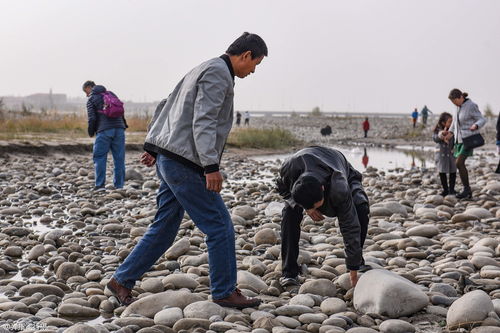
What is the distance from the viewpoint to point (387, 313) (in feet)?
11.1

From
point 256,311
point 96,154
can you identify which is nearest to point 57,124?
point 96,154

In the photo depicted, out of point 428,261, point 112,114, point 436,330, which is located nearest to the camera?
point 436,330

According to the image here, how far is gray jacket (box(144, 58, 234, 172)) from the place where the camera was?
3.14m

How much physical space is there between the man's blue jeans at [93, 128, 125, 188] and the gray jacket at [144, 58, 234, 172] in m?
5.01

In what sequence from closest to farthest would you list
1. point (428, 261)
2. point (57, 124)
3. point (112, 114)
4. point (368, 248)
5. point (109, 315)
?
1. point (109, 315)
2. point (428, 261)
3. point (368, 248)
4. point (112, 114)
5. point (57, 124)

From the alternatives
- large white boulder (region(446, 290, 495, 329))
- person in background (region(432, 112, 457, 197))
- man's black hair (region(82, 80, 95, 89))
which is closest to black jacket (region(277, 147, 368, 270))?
large white boulder (region(446, 290, 495, 329))

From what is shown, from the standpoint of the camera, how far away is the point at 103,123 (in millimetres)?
8133

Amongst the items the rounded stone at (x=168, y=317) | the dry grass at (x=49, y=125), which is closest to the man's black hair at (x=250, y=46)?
the rounded stone at (x=168, y=317)

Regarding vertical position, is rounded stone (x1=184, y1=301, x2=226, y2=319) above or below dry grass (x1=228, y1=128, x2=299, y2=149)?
below

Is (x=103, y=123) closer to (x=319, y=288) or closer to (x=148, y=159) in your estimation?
(x=148, y=159)

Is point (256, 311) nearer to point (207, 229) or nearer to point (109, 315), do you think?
point (207, 229)

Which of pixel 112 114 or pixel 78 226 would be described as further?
pixel 112 114

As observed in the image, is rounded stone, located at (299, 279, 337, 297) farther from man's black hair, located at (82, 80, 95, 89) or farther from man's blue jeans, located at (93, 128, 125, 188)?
man's black hair, located at (82, 80, 95, 89)

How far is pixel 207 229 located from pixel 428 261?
2.20 metres
